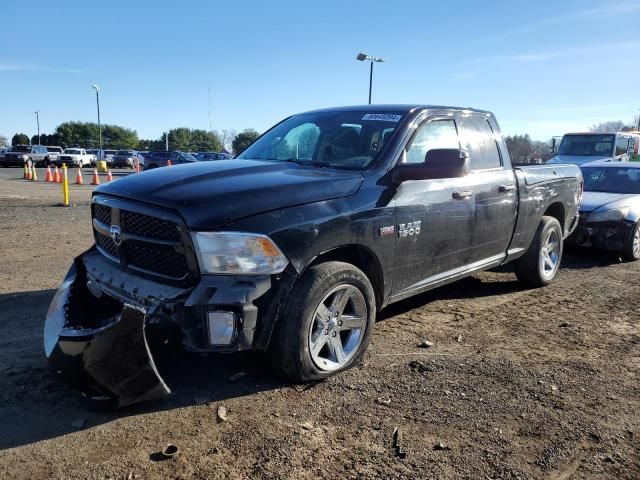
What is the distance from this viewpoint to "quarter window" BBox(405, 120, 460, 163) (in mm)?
4293

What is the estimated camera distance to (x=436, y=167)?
383 cm

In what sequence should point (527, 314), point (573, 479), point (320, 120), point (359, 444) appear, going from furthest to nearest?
point (527, 314)
point (320, 120)
point (359, 444)
point (573, 479)

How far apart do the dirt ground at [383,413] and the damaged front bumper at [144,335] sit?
253 mm

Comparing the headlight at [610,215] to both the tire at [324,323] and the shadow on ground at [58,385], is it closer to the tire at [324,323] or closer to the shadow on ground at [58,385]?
the tire at [324,323]

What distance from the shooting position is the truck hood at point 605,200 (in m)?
8.05

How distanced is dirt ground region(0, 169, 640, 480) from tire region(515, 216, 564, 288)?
1081mm

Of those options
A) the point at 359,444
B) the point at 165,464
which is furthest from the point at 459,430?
the point at 165,464

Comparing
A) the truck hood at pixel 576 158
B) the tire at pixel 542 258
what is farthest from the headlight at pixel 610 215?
the truck hood at pixel 576 158

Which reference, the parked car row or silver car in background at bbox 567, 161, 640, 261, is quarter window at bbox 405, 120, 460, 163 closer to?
silver car in background at bbox 567, 161, 640, 261

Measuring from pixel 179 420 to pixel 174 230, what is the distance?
1.12 m

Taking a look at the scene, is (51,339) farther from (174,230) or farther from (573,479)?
(573,479)

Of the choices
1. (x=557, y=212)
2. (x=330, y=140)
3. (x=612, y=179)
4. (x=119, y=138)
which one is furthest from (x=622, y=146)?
(x=119, y=138)

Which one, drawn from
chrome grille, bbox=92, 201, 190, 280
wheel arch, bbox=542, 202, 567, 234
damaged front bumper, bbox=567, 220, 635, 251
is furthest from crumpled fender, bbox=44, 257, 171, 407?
damaged front bumper, bbox=567, 220, 635, 251

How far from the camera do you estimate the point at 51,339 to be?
3219mm
